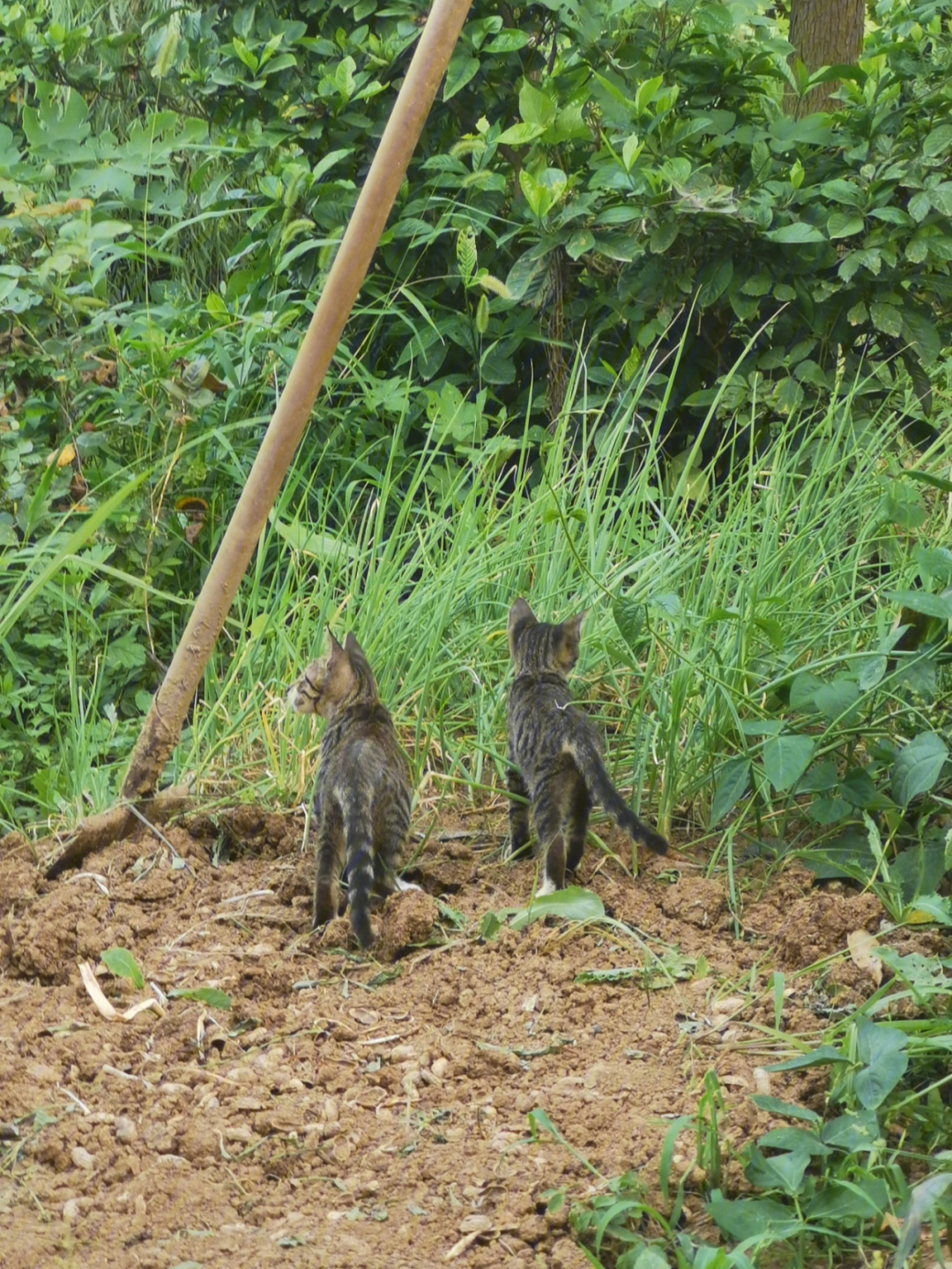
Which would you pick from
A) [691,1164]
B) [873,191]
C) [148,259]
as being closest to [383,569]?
[873,191]

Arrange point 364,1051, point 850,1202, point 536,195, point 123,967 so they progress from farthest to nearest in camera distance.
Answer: point 536,195 < point 123,967 < point 364,1051 < point 850,1202

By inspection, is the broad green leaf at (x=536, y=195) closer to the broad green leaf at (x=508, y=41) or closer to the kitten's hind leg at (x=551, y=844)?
the broad green leaf at (x=508, y=41)

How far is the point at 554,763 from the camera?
413 centimetres

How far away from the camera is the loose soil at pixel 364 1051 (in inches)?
110

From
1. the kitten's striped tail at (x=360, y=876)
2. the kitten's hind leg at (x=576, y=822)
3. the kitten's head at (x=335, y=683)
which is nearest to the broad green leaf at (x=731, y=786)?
the kitten's hind leg at (x=576, y=822)

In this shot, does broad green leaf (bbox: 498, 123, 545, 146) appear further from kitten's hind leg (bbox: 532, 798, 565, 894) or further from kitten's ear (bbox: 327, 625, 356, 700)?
kitten's hind leg (bbox: 532, 798, 565, 894)

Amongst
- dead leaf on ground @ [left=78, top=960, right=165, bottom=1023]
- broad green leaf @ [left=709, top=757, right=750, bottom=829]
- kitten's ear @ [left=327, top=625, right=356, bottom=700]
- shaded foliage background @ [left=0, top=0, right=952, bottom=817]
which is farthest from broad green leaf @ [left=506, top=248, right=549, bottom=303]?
dead leaf on ground @ [left=78, top=960, right=165, bottom=1023]

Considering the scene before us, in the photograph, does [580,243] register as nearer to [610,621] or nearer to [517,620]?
[610,621]

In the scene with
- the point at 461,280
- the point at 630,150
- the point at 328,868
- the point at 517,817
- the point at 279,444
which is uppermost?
the point at 630,150

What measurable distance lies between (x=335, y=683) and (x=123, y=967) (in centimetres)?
117

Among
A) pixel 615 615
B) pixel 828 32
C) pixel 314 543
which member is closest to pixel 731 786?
pixel 615 615

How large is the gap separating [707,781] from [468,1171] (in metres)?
1.80

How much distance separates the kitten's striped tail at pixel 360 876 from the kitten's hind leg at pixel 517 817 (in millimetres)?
619

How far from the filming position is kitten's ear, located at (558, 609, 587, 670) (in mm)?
4426
